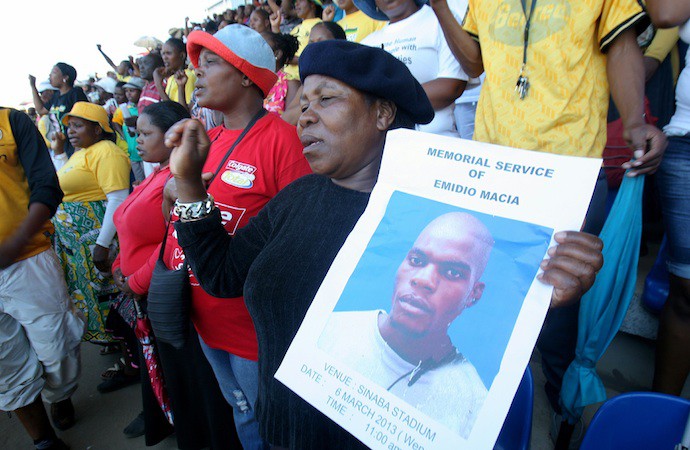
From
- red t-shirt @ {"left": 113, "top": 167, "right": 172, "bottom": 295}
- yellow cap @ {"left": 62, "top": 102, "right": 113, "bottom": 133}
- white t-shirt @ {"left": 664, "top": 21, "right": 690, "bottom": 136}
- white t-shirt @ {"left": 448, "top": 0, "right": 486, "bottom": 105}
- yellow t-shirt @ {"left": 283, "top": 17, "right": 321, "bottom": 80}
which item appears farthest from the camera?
yellow t-shirt @ {"left": 283, "top": 17, "right": 321, "bottom": 80}

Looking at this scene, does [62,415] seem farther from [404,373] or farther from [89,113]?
[404,373]

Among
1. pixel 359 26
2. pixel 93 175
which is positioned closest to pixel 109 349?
pixel 93 175

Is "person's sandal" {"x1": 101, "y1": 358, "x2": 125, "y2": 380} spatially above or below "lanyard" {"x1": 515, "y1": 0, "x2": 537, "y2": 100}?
below

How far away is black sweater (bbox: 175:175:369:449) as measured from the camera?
1.08 meters

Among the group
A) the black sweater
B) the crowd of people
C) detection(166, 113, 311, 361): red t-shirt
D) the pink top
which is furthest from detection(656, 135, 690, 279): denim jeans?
the pink top

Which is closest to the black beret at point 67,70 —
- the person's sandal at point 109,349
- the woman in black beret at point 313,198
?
the person's sandal at point 109,349

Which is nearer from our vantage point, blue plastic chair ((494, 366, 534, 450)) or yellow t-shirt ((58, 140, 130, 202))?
blue plastic chair ((494, 366, 534, 450))

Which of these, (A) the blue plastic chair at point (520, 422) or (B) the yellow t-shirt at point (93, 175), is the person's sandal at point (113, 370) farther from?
(A) the blue plastic chair at point (520, 422)

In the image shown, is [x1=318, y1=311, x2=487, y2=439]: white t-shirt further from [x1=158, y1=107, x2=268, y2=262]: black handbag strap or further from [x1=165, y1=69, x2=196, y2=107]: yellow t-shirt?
[x1=165, y1=69, x2=196, y2=107]: yellow t-shirt

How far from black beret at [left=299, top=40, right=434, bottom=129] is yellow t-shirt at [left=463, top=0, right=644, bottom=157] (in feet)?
2.07

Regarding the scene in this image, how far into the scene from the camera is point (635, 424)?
1.12m

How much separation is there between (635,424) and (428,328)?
809 mm

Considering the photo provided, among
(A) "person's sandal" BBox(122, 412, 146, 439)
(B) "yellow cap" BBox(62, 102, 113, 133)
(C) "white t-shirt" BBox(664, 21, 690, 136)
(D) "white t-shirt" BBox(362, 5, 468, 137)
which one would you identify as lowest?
(A) "person's sandal" BBox(122, 412, 146, 439)

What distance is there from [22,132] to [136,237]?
957 mm
